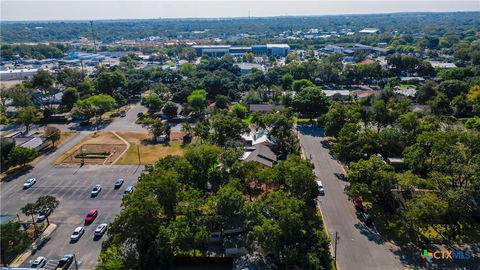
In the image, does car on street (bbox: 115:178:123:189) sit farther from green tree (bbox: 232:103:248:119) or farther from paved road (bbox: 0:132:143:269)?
green tree (bbox: 232:103:248:119)

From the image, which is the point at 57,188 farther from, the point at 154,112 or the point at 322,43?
the point at 322,43

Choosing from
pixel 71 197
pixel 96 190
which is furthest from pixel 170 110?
pixel 71 197

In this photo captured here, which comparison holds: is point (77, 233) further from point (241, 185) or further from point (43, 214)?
point (241, 185)

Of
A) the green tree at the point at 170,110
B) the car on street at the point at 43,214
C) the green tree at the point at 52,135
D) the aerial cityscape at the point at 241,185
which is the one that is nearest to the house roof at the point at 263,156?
the aerial cityscape at the point at 241,185

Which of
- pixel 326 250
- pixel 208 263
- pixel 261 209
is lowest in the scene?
pixel 208 263

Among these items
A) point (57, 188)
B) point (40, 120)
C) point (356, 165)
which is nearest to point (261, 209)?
point (356, 165)
